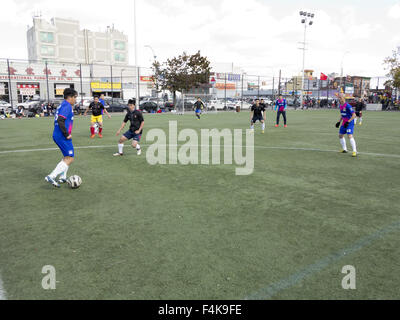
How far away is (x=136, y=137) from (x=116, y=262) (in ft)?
23.5

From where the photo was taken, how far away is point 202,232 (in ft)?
15.3

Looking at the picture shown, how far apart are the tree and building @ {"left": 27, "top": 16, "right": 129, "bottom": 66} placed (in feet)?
158

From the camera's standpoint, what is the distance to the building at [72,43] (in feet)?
271

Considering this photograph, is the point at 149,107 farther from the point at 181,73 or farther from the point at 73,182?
the point at 73,182

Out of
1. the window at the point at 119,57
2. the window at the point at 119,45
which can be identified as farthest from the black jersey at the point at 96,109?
the window at the point at 119,45

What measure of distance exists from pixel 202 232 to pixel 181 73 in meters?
43.5

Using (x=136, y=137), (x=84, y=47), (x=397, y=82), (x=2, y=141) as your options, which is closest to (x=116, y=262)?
(x=136, y=137)

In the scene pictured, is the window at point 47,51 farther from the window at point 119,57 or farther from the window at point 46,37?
the window at point 119,57

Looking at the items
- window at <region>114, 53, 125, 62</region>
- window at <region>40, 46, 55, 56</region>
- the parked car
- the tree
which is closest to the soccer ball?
the parked car

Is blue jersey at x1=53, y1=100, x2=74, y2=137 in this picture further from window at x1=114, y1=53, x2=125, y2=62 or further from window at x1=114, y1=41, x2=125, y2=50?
window at x1=114, y1=41, x2=125, y2=50

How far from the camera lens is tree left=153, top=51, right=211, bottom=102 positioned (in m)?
45.6

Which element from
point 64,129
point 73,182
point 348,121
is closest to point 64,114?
point 64,129

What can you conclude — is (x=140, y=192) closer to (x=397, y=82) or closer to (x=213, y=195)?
(x=213, y=195)
